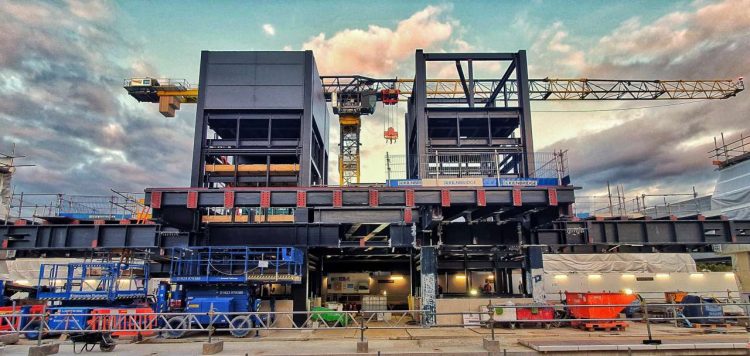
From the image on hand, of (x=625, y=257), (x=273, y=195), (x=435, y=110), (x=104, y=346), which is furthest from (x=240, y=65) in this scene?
(x=625, y=257)

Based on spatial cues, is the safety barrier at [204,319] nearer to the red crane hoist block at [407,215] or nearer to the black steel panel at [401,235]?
the black steel panel at [401,235]

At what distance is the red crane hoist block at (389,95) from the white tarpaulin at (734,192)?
118 ft

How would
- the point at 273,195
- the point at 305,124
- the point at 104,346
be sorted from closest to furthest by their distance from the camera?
the point at 104,346 < the point at 273,195 < the point at 305,124

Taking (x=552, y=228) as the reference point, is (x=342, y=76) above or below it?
above

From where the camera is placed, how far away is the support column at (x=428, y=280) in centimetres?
2220

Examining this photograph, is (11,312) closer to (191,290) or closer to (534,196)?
(191,290)

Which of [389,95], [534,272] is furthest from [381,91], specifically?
[534,272]

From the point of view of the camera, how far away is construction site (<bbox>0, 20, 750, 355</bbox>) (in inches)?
678

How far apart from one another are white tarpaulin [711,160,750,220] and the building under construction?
15.0 m

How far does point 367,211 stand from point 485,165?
1963 centimetres

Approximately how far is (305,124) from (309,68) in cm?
434

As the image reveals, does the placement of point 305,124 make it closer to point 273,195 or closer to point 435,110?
point 435,110

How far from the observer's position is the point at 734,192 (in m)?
43.0

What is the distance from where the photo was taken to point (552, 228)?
941 inches
